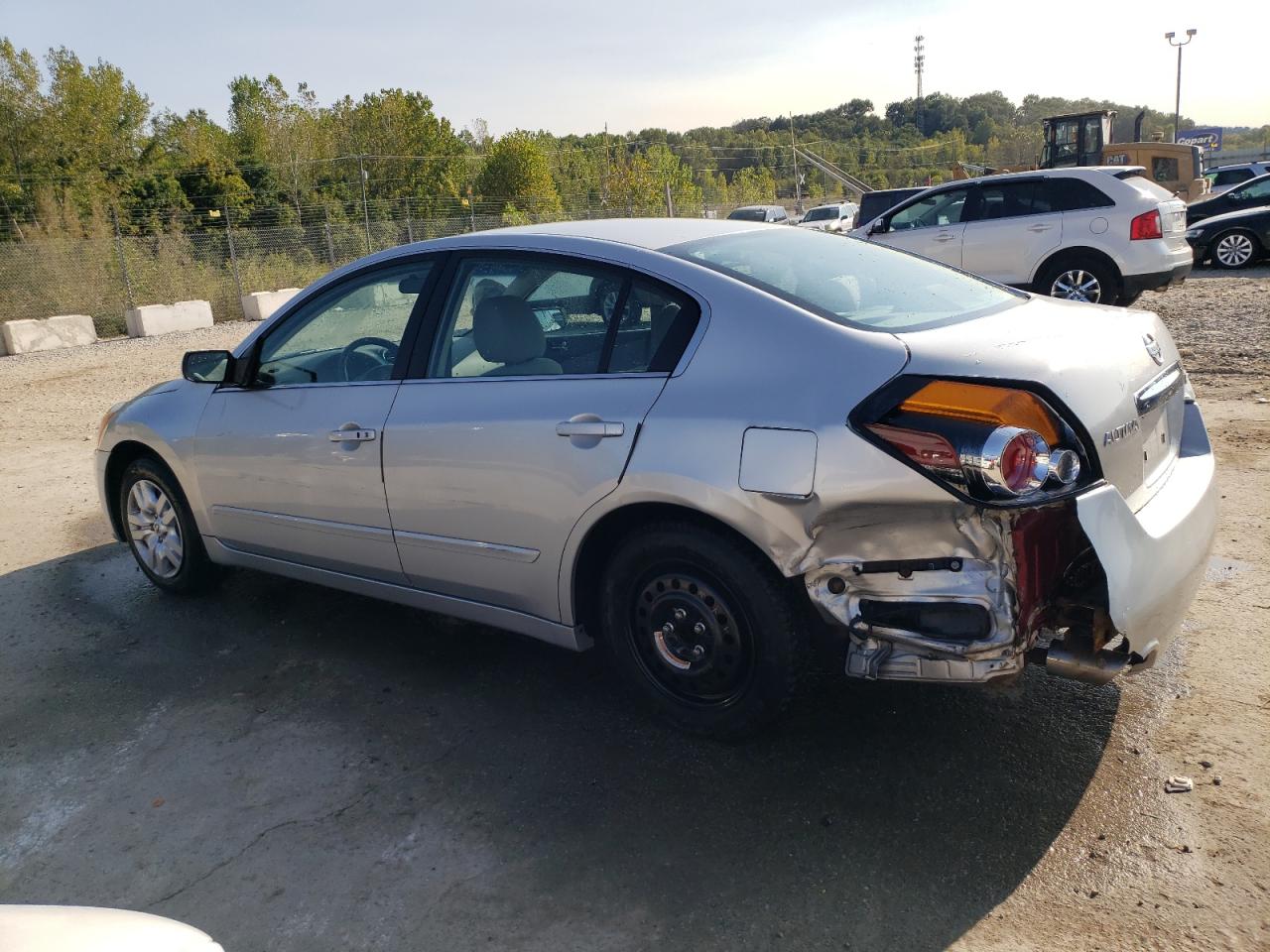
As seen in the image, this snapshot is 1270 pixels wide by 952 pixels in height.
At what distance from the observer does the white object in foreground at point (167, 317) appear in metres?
18.9

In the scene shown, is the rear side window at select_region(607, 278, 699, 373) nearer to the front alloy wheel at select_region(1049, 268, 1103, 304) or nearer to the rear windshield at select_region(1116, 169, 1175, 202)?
the front alloy wheel at select_region(1049, 268, 1103, 304)

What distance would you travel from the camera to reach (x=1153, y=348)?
321 centimetres

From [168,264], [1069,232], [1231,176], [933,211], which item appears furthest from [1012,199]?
[1231,176]

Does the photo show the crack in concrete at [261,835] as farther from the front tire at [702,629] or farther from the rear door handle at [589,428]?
the rear door handle at [589,428]

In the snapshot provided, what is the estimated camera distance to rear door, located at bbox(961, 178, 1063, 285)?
1148cm

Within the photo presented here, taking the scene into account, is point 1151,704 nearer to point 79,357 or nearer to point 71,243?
point 79,357

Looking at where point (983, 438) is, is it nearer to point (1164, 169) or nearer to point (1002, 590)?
point (1002, 590)

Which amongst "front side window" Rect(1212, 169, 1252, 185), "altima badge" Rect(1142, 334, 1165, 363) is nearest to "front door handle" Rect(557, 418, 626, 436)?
"altima badge" Rect(1142, 334, 1165, 363)

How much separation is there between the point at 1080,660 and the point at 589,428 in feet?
5.00

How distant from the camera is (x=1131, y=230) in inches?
427

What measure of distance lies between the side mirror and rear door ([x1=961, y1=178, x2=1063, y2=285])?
9.56 metres

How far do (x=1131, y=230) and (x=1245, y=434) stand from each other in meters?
5.02

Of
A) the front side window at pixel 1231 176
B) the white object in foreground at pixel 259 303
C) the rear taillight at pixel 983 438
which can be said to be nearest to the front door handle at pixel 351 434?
the rear taillight at pixel 983 438

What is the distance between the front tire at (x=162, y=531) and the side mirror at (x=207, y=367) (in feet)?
1.80
